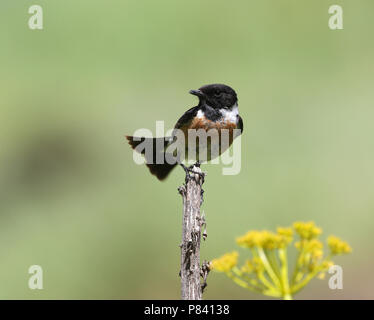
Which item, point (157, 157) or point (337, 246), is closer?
point (337, 246)

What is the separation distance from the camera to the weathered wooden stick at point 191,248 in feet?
10.1

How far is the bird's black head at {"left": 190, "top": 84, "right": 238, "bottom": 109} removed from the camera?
4.89m

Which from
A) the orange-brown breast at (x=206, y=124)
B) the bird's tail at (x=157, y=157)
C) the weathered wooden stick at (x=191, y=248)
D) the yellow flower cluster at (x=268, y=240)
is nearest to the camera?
the yellow flower cluster at (x=268, y=240)

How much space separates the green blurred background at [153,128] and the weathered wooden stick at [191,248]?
3.82 m

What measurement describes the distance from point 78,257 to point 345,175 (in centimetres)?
416

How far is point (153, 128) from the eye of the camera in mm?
9000

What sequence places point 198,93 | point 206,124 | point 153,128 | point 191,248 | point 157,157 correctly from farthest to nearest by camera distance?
point 153,128 < point 157,157 < point 206,124 < point 198,93 < point 191,248

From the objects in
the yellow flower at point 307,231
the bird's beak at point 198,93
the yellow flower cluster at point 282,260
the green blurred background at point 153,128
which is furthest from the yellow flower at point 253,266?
the green blurred background at point 153,128

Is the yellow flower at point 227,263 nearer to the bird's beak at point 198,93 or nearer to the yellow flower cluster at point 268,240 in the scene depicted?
the yellow flower cluster at point 268,240

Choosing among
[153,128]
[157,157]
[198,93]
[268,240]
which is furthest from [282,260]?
[153,128]

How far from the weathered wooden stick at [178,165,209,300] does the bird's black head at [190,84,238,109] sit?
61.9 inches

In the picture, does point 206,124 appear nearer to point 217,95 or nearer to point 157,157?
point 217,95

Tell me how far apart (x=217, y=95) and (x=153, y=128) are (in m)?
4.14

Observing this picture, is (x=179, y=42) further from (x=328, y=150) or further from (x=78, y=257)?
(x=78, y=257)
